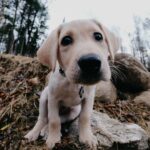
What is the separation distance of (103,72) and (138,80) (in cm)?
494

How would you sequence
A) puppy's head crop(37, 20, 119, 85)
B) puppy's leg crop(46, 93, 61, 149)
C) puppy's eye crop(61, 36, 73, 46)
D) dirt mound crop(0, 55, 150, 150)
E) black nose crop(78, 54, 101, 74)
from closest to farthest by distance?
black nose crop(78, 54, 101, 74) < puppy's head crop(37, 20, 119, 85) < puppy's eye crop(61, 36, 73, 46) < puppy's leg crop(46, 93, 61, 149) < dirt mound crop(0, 55, 150, 150)

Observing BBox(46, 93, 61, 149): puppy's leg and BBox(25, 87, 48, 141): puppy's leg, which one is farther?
BBox(25, 87, 48, 141): puppy's leg

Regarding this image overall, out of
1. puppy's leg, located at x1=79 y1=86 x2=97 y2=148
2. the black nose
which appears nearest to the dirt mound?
puppy's leg, located at x1=79 y1=86 x2=97 y2=148

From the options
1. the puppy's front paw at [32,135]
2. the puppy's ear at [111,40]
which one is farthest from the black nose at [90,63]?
the puppy's front paw at [32,135]

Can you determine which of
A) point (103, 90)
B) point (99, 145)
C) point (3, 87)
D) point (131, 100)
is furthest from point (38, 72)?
point (99, 145)

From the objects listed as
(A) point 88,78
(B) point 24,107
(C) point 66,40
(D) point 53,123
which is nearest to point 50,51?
(C) point 66,40

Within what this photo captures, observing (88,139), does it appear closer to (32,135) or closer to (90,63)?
(32,135)

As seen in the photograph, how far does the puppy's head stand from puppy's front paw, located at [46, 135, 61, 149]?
98cm

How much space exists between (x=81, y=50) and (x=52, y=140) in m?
1.43

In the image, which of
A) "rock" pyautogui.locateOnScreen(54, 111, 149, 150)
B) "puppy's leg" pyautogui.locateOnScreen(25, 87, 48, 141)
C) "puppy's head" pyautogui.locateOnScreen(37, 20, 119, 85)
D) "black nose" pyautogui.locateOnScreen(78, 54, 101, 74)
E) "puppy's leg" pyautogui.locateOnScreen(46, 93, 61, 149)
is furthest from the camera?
"puppy's leg" pyautogui.locateOnScreen(25, 87, 48, 141)

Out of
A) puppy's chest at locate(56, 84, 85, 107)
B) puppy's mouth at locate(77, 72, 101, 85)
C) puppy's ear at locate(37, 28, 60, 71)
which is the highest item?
puppy's ear at locate(37, 28, 60, 71)

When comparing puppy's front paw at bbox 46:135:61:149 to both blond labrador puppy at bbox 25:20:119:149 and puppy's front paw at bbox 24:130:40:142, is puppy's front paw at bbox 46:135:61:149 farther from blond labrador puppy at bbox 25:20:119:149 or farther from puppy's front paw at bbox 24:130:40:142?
puppy's front paw at bbox 24:130:40:142

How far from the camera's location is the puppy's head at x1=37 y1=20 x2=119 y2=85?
3.81 m

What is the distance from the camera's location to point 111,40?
4594mm
